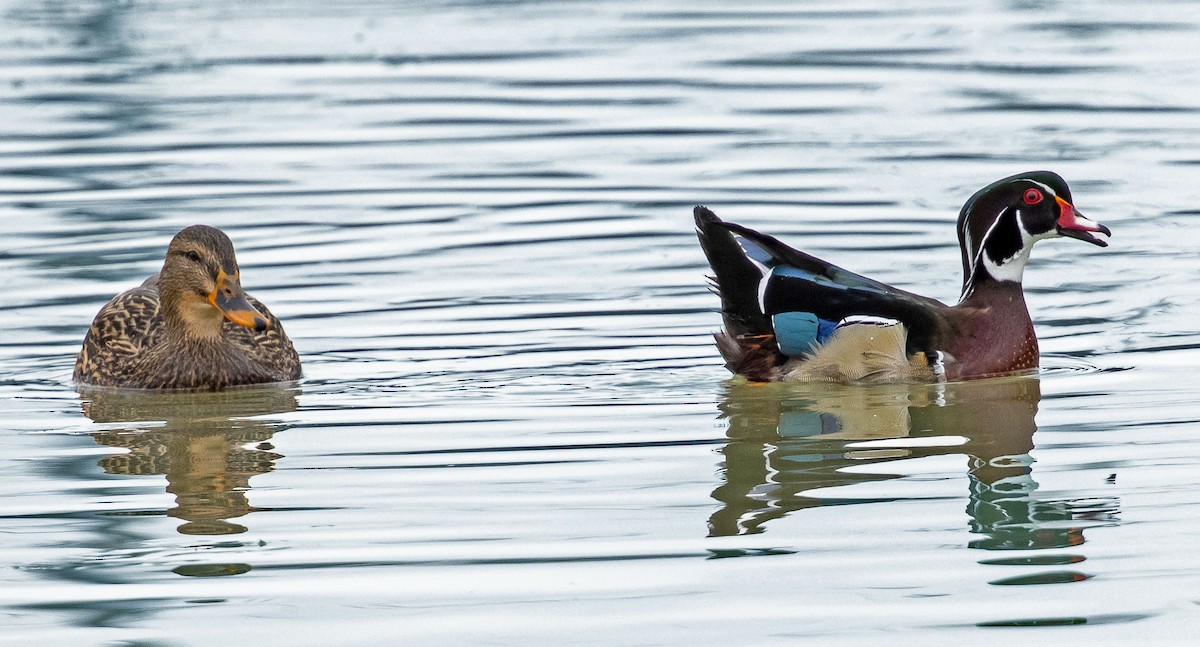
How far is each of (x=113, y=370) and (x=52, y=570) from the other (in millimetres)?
3672

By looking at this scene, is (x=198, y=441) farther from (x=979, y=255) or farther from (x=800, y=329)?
(x=979, y=255)

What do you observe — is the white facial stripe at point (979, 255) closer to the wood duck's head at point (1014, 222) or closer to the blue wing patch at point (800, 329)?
the wood duck's head at point (1014, 222)

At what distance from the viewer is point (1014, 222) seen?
32.1ft

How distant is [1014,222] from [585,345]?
83.4 inches

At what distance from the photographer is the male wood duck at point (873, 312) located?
31.1 ft

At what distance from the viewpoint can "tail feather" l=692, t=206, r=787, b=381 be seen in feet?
31.5

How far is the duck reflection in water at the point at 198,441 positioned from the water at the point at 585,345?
1.2 inches

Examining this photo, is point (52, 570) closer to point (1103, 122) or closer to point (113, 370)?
point (113, 370)

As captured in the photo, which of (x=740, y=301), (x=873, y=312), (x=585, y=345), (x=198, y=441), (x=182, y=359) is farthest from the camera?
(x=585, y=345)

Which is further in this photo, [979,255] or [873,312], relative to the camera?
[979,255]

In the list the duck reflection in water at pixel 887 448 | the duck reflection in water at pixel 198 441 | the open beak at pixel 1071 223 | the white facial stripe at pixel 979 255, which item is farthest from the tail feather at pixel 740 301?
the duck reflection in water at pixel 198 441

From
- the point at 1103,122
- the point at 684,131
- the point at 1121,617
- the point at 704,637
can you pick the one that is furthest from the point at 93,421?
the point at 1103,122

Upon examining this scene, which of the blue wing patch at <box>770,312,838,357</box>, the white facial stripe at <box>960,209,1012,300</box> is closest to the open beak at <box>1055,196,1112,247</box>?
the white facial stripe at <box>960,209,1012,300</box>

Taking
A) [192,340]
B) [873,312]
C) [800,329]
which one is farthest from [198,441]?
[873,312]
